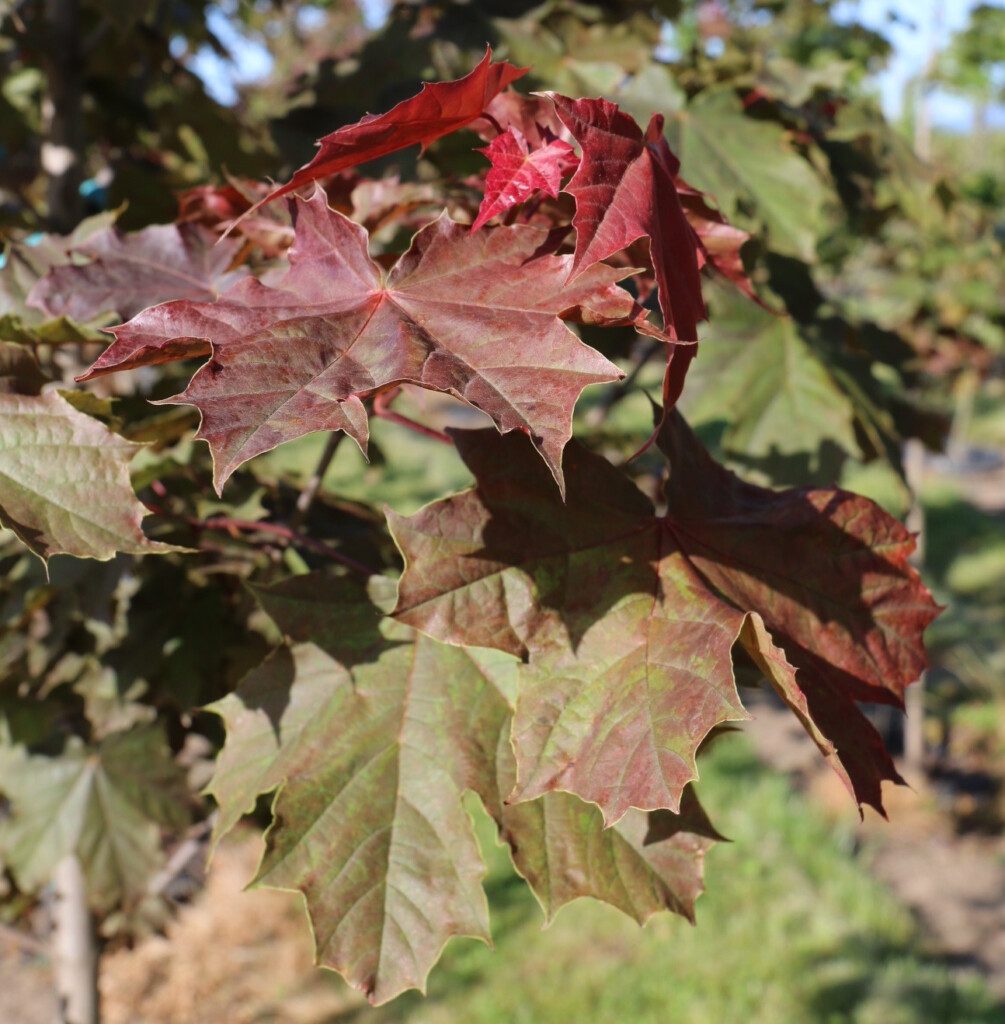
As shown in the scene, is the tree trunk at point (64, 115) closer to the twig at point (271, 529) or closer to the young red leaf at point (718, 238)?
the twig at point (271, 529)

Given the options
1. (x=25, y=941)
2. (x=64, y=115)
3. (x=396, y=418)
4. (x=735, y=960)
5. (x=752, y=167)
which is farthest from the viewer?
(x=735, y=960)

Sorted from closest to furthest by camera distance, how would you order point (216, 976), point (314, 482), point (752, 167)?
1. point (314, 482)
2. point (752, 167)
3. point (216, 976)

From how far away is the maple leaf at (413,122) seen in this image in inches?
29.6

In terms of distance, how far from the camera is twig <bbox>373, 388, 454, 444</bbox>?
3.18 ft

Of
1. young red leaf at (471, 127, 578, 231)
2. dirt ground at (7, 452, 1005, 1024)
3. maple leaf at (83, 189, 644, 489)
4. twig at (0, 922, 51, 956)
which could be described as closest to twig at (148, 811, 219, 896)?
twig at (0, 922, 51, 956)

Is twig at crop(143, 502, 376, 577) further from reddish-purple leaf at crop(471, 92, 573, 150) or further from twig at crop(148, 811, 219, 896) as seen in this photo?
twig at crop(148, 811, 219, 896)

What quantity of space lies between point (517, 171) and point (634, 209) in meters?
0.11

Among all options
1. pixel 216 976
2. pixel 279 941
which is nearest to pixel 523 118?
pixel 216 976

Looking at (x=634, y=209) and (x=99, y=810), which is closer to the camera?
(x=634, y=209)

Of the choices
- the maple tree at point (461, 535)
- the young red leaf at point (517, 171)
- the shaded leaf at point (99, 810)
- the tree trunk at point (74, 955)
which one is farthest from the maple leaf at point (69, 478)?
the tree trunk at point (74, 955)

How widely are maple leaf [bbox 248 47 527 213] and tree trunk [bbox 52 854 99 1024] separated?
4.86 feet

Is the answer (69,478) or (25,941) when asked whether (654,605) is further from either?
(25,941)

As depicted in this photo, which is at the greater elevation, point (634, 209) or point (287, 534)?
point (634, 209)

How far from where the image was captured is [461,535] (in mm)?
825
